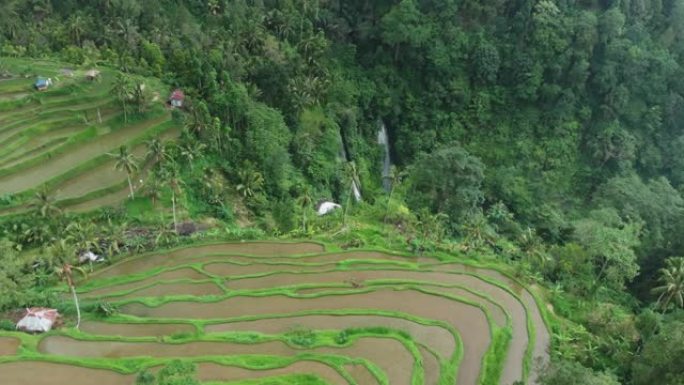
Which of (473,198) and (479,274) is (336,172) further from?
(479,274)

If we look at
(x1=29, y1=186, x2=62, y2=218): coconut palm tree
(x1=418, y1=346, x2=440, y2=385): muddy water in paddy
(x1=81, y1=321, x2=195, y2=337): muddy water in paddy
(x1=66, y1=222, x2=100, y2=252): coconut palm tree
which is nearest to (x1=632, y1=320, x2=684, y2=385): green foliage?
(x1=418, y1=346, x2=440, y2=385): muddy water in paddy

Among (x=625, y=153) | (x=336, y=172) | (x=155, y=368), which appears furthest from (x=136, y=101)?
(x=625, y=153)

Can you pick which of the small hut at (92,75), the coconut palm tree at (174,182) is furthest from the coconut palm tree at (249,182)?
the small hut at (92,75)

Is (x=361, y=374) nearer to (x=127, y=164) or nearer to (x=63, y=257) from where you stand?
(x=63, y=257)

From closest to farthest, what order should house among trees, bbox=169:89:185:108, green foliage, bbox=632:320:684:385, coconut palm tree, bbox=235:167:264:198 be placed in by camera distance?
green foliage, bbox=632:320:684:385
coconut palm tree, bbox=235:167:264:198
house among trees, bbox=169:89:185:108

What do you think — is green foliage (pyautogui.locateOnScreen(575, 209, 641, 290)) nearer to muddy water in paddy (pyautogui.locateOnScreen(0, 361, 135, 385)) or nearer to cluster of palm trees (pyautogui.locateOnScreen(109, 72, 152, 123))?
muddy water in paddy (pyautogui.locateOnScreen(0, 361, 135, 385))
